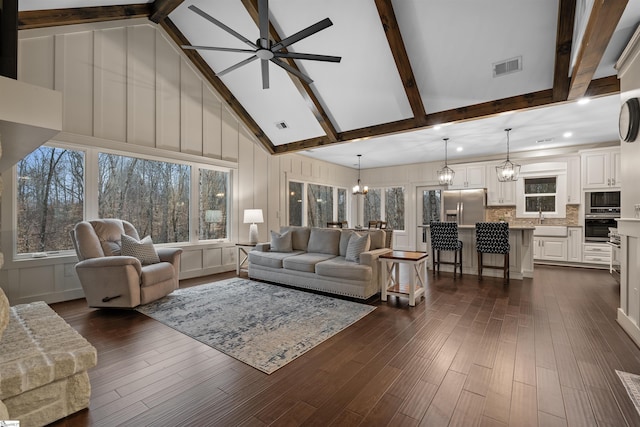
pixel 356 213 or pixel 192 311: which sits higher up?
pixel 356 213

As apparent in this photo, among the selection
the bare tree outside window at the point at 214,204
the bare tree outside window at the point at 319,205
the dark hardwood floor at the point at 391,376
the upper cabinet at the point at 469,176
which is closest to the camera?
the dark hardwood floor at the point at 391,376

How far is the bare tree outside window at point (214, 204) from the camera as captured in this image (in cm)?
550

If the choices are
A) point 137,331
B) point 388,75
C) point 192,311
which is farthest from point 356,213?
point 137,331

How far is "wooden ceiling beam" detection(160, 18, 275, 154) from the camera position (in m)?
4.83

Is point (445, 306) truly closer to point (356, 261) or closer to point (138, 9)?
point (356, 261)

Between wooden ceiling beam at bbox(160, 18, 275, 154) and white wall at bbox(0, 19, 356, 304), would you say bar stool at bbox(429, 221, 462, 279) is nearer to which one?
white wall at bbox(0, 19, 356, 304)

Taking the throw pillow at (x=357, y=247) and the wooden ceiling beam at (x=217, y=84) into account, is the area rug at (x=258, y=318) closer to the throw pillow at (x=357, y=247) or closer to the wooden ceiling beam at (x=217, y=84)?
the throw pillow at (x=357, y=247)

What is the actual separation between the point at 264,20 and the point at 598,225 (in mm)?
7643

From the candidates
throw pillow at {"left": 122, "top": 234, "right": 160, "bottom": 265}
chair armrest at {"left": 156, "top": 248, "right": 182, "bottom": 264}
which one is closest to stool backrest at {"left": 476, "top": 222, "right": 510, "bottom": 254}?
chair armrest at {"left": 156, "top": 248, "right": 182, "bottom": 264}

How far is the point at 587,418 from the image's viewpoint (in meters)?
1.64

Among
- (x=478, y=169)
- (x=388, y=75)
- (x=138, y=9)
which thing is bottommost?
(x=478, y=169)

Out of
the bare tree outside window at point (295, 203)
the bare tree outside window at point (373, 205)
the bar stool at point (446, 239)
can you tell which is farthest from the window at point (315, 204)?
the bar stool at point (446, 239)

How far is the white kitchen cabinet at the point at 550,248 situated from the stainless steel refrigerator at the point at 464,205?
51.6 inches

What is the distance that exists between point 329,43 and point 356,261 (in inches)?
→ 128
